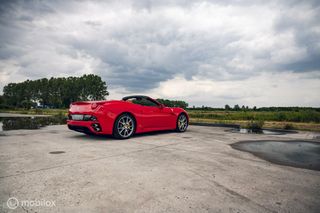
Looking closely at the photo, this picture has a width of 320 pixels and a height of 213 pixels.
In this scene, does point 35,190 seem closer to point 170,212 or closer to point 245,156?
point 170,212

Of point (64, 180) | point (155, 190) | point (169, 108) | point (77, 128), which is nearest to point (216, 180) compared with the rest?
point (155, 190)

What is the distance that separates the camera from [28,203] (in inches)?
74.5

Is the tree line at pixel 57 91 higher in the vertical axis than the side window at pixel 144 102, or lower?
higher

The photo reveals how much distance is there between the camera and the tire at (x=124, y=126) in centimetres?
570

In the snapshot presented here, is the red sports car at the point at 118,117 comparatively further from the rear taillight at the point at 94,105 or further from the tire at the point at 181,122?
the tire at the point at 181,122

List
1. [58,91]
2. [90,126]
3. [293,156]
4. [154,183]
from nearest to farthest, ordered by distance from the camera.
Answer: [154,183]
[293,156]
[90,126]
[58,91]

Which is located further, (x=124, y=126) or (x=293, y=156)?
(x=124, y=126)

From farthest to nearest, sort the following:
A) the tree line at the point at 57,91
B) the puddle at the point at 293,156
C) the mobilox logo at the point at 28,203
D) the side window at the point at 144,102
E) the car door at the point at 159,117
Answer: the tree line at the point at 57,91
the side window at the point at 144,102
the car door at the point at 159,117
the puddle at the point at 293,156
the mobilox logo at the point at 28,203

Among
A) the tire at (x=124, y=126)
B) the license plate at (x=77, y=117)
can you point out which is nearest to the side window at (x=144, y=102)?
the tire at (x=124, y=126)

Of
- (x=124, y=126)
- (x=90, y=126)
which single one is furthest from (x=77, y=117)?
(x=124, y=126)

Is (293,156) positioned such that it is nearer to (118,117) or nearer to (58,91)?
(118,117)

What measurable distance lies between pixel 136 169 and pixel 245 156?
2.15 metres

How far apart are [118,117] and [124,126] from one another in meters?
0.33

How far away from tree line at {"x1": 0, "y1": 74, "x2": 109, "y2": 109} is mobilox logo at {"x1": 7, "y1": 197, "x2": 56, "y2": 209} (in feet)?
231
